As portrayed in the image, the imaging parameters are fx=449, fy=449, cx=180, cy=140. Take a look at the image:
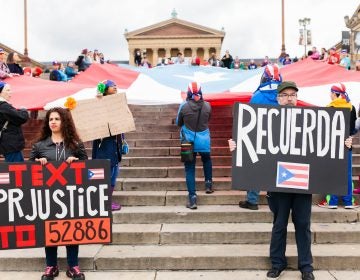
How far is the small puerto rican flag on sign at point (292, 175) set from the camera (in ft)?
14.4

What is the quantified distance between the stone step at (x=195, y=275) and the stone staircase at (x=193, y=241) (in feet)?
0.03

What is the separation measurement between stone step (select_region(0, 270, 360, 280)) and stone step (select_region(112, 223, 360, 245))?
0.62m

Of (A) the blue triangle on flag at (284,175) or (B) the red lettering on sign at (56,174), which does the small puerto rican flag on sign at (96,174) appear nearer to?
(B) the red lettering on sign at (56,174)

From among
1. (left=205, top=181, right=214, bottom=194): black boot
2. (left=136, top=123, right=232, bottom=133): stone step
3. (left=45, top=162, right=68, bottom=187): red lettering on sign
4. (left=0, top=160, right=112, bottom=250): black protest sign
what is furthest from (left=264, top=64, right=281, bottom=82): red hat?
(left=136, top=123, right=232, bottom=133): stone step

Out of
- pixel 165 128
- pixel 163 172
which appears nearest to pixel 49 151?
pixel 163 172

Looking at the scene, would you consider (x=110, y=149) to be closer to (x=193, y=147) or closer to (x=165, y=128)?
(x=193, y=147)

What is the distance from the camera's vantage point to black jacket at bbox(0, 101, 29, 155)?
5.87m

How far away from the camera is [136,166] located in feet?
27.0

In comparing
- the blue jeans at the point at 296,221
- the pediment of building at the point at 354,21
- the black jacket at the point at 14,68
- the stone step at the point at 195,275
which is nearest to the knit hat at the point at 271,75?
the blue jeans at the point at 296,221

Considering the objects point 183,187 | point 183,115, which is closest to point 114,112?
point 183,115

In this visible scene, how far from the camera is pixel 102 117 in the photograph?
626 centimetres

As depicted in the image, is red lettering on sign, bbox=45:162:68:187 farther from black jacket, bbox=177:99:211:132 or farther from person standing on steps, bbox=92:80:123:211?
black jacket, bbox=177:99:211:132

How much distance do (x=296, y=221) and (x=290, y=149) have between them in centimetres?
73

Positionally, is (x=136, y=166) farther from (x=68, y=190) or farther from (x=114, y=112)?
(x=68, y=190)
